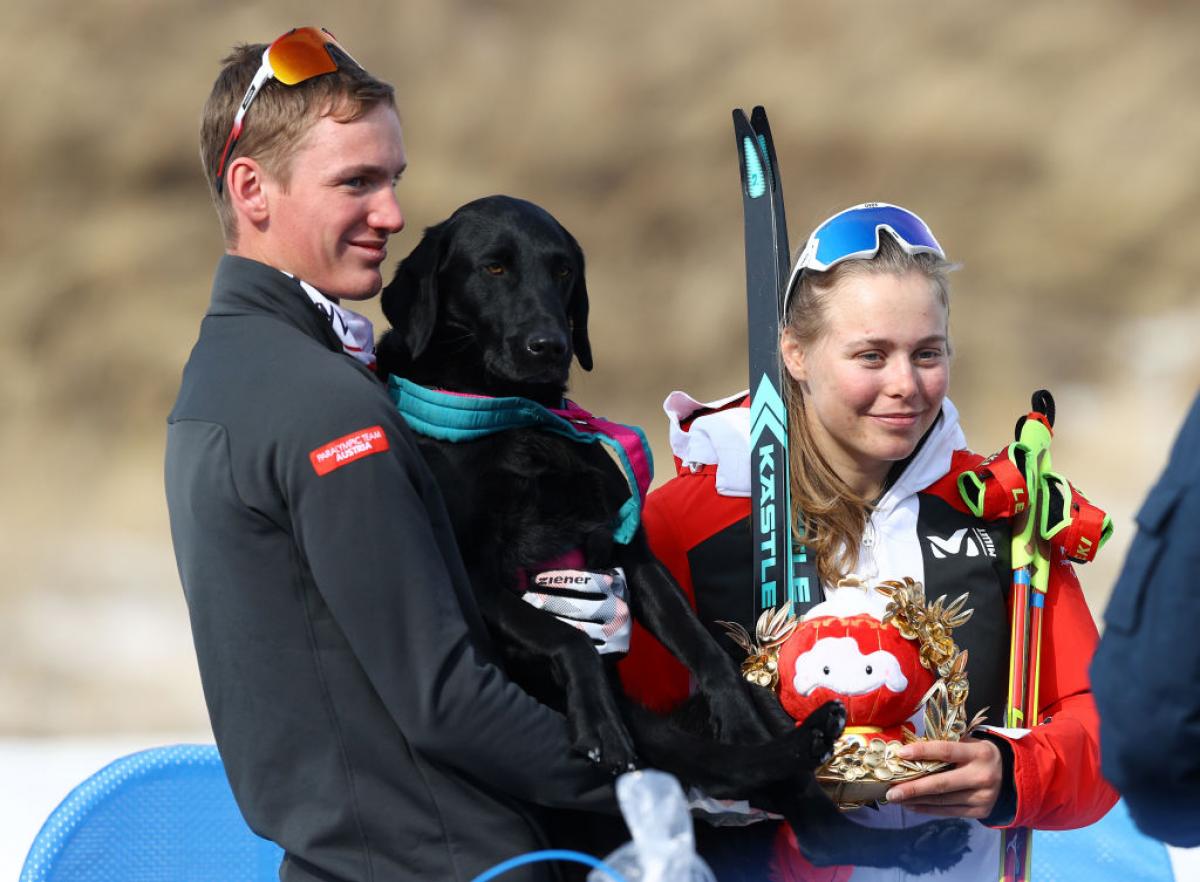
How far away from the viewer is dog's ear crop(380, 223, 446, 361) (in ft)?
6.27

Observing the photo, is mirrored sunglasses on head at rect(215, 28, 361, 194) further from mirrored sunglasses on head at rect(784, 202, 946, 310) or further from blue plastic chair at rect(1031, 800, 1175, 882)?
blue plastic chair at rect(1031, 800, 1175, 882)

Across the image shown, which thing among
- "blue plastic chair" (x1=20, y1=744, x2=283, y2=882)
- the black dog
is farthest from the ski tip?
"blue plastic chair" (x1=20, y1=744, x2=283, y2=882)

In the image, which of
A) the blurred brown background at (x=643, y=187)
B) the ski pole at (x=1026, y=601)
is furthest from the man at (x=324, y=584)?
the blurred brown background at (x=643, y=187)

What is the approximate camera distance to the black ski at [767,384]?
1.96 metres

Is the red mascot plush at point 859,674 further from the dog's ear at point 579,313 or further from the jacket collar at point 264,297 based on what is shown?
the jacket collar at point 264,297

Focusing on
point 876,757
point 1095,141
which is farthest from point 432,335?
point 1095,141

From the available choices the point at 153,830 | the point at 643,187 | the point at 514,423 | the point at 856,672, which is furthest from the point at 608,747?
the point at 643,187

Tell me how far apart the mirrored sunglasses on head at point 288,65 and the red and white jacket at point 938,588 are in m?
0.83

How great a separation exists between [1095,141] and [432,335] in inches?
186

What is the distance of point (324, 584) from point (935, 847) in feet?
2.91

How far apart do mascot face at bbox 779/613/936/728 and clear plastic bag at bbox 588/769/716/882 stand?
585 millimetres

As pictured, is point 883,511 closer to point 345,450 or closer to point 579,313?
point 579,313

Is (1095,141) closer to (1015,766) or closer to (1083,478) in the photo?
(1083,478)

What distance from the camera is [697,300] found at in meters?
6.04
